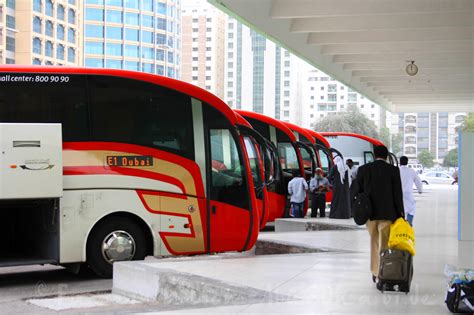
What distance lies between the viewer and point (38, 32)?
311 ft

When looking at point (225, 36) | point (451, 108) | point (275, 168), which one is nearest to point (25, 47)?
point (225, 36)

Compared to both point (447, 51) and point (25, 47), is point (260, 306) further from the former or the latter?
point (25, 47)

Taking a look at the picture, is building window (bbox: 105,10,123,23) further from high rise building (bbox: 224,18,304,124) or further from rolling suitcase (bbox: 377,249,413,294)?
rolling suitcase (bbox: 377,249,413,294)

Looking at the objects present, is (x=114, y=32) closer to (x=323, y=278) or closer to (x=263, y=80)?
(x=263, y=80)

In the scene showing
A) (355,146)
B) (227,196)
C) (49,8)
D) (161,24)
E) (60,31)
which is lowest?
(227,196)

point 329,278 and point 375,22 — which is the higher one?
point 375,22

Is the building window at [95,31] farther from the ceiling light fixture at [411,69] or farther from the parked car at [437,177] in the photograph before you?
the ceiling light fixture at [411,69]

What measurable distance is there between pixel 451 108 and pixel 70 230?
3720 centimetres

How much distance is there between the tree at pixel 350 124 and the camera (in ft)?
281

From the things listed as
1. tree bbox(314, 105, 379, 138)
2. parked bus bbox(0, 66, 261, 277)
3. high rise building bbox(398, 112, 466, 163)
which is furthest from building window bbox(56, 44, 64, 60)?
parked bus bbox(0, 66, 261, 277)

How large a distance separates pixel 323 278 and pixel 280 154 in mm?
11756

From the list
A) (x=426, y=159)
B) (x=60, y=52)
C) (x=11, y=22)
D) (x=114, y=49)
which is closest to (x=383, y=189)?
(x=11, y=22)

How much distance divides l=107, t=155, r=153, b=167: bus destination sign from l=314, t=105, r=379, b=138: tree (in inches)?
2961

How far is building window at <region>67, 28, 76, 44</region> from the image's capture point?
100188 millimetres
